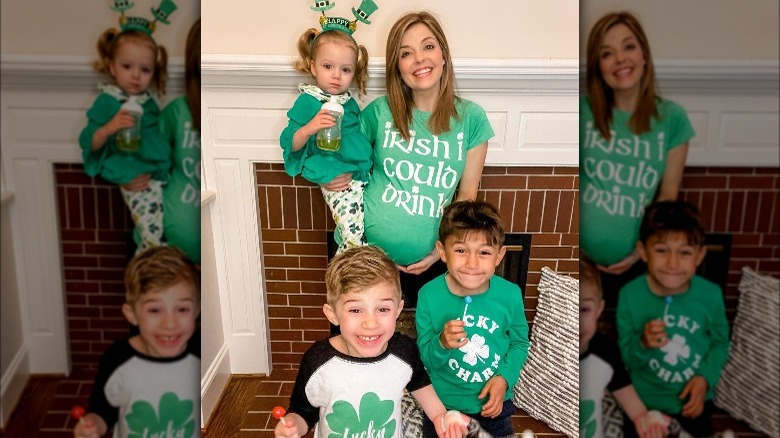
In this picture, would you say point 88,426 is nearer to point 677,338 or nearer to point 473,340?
point 473,340

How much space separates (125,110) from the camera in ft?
3.29

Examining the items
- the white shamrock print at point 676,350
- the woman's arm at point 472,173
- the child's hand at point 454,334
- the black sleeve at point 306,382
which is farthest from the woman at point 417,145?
the white shamrock print at point 676,350

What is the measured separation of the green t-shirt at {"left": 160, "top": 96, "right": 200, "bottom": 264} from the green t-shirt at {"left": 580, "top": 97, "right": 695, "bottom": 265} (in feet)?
2.34

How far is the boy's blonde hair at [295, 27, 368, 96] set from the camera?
3.37 ft

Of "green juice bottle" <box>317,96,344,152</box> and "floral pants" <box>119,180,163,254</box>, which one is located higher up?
"green juice bottle" <box>317,96,344,152</box>

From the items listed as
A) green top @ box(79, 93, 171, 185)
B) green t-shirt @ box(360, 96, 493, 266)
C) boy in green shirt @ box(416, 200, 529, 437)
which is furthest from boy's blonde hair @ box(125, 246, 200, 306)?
A: boy in green shirt @ box(416, 200, 529, 437)

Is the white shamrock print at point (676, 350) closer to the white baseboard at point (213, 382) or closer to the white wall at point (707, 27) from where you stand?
the white wall at point (707, 27)

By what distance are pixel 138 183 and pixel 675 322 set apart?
0.97m

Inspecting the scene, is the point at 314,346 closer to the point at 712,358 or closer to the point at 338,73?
the point at 338,73

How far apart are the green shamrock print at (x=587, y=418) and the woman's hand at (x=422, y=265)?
41 centimetres

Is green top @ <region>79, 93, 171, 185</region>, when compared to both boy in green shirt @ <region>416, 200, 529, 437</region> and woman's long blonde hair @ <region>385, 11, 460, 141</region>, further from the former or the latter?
boy in green shirt @ <region>416, 200, 529, 437</region>

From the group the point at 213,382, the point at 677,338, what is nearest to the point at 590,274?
the point at 677,338

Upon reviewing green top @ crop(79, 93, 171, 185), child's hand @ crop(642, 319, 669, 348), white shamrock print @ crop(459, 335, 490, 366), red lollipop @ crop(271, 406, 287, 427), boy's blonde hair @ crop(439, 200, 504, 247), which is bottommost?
red lollipop @ crop(271, 406, 287, 427)

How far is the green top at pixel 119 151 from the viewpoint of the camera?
999 mm
